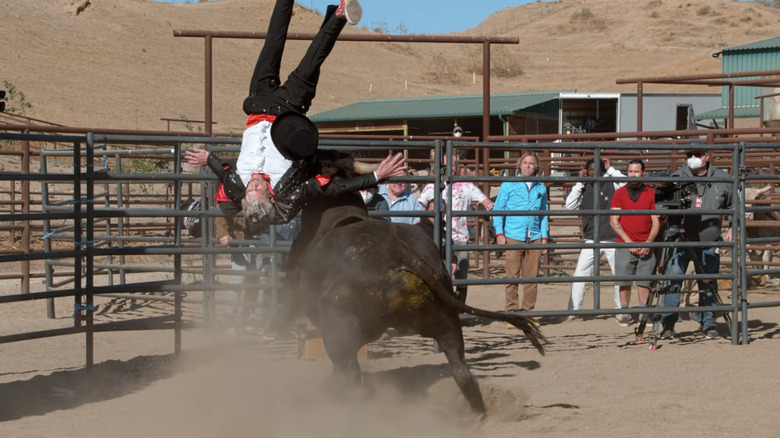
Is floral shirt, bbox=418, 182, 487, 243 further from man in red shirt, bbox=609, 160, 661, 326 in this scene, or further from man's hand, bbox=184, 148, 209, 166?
man's hand, bbox=184, 148, 209, 166

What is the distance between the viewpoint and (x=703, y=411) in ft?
18.3

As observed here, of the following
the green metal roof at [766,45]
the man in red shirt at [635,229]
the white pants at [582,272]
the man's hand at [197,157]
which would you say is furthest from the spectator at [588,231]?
the green metal roof at [766,45]

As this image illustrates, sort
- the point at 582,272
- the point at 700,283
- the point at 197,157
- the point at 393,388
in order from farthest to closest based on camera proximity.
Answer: the point at 582,272 → the point at 700,283 → the point at 393,388 → the point at 197,157

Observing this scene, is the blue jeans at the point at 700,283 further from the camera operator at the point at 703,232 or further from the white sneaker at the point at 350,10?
the white sneaker at the point at 350,10

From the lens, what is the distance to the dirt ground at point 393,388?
17.0 feet

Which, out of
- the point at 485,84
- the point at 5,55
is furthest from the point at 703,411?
the point at 5,55

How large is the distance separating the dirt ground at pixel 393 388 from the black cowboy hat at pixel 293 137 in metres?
1.42

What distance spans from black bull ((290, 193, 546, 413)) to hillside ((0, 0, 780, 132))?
93.4 feet

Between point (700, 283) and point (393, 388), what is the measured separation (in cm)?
404

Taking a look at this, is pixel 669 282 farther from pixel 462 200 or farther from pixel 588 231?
pixel 462 200

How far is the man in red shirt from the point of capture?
341 inches

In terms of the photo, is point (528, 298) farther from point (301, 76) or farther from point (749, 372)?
point (301, 76)

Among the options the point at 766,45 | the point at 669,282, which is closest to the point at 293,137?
the point at 669,282

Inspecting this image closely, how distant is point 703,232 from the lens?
8.49 meters
